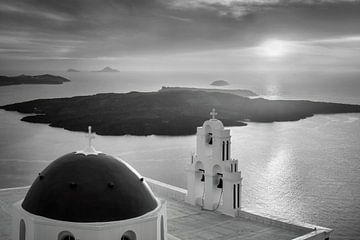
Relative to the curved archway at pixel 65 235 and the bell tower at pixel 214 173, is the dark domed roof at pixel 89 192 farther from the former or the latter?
the bell tower at pixel 214 173

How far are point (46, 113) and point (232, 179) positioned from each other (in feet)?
263

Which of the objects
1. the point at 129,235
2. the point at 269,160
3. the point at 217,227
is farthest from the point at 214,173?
the point at 269,160

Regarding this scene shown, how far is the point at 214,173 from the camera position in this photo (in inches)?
787

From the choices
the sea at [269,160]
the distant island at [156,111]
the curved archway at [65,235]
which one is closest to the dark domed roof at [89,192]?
the curved archway at [65,235]

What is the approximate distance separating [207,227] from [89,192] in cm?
682

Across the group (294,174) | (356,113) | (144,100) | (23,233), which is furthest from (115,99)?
(23,233)

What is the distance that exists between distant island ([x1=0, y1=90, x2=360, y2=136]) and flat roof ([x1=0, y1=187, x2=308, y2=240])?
50.0 m

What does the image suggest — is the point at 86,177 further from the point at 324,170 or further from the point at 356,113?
the point at 356,113

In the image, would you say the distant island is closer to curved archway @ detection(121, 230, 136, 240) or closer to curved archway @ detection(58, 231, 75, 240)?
curved archway @ detection(121, 230, 136, 240)

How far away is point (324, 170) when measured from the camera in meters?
46.3

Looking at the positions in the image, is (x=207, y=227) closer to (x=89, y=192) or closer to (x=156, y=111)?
(x=89, y=192)

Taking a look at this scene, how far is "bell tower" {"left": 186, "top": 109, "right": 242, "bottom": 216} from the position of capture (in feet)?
63.5

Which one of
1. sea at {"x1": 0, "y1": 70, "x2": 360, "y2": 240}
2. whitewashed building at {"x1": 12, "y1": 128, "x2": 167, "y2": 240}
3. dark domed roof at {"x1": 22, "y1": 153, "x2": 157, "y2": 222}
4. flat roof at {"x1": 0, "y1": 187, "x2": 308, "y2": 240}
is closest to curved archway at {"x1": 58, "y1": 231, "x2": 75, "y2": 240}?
whitewashed building at {"x1": 12, "y1": 128, "x2": 167, "y2": 240}

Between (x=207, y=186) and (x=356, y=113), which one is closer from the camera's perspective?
(x=207, y=186)
